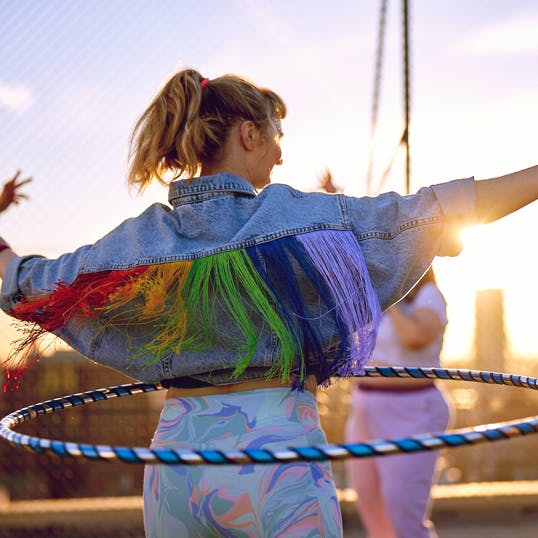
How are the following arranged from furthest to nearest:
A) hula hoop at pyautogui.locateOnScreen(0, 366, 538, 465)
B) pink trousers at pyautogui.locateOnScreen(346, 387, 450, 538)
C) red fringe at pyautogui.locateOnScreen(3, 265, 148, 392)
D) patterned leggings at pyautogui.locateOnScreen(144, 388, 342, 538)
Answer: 1. pink trousers at pyautogui.locateOnScreen(346, 387, 450, 538)
2. red fringe at pyautogui.locateOnScreen(3, 265, 148, 392)
3. patterned leggings at pyautogui.locateOnScreen(144, 388, 342, 538)
4. hula hoop at pyautogui.locateOnScreen(0, 366, 538, 465)

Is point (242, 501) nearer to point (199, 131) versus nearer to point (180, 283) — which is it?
point (180, 283)

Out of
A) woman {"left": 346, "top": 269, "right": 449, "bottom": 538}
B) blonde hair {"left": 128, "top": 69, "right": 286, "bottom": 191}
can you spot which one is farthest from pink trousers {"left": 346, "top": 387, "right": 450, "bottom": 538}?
blonde hair {"left": 128, "top": 69, "right": 286, "bottom": 191}

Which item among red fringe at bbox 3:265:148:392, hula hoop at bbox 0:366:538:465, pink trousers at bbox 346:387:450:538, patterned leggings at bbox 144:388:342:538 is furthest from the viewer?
pink trousers at bbox 346:387:450:538

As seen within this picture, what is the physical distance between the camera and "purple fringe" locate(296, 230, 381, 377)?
1.58 m

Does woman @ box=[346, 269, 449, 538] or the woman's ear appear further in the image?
woman @ box=[346, 269, 449, 538]

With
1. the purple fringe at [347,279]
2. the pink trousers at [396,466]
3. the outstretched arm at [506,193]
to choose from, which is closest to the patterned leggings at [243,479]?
the purple fringe at [347,279]

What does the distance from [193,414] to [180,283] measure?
0.22 metres

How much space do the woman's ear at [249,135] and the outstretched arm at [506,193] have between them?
0.41m

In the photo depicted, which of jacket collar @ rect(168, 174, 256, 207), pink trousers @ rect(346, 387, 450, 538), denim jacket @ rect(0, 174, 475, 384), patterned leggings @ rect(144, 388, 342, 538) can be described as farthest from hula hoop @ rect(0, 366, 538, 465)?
pink trousers @ rect(346, 387, 450, 538)

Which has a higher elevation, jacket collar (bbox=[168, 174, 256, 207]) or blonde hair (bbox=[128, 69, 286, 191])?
blonde hair (bbox=[128, 69, 286, 191])

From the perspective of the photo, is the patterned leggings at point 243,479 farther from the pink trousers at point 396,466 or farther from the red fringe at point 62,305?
the pink trousers at point 396,466

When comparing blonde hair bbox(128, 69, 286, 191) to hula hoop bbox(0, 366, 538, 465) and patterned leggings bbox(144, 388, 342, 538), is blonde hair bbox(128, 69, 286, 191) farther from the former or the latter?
hula hoop bbox(0, 366, 538, 465)

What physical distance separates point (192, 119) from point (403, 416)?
72.8 inches

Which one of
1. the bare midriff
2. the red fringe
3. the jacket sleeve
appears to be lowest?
the bare midriff
